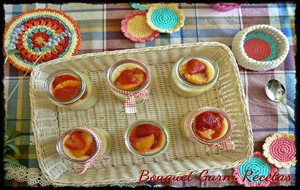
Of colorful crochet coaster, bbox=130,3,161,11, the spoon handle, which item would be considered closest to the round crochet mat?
colorful crochet coaster, bbox=130,3,161,11

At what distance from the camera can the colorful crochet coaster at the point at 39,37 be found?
1.13 metres

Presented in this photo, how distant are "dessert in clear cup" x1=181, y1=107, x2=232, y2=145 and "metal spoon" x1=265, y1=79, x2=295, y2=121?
27 cm

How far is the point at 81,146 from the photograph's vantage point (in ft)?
3.06

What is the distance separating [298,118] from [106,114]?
627mm

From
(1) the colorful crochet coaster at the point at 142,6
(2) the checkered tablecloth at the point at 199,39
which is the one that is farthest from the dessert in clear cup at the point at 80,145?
(1) the colorful crochet coaster at the point at 142,6

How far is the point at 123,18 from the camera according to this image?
1.18 m

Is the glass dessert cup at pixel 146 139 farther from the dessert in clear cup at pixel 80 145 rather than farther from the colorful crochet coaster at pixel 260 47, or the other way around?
the colorful crochet coaster at pixel 260 47

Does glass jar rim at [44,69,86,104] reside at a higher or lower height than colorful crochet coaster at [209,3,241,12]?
lower

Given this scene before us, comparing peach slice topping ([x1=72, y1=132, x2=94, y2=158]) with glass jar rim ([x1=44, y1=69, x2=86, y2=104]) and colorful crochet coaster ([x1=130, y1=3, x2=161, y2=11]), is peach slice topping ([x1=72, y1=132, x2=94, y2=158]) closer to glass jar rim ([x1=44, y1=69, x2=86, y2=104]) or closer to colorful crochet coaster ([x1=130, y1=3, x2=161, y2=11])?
glass jar rim ([x1=44, y1=69, x2=86, y2=104])

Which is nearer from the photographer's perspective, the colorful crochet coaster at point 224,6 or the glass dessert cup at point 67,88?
the glass dessert cup at point 67,88

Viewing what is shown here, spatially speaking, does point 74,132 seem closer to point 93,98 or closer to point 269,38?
point 93,98

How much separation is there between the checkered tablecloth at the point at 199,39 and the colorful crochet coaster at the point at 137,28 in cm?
2

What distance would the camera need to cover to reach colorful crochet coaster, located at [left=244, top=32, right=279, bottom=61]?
1.15 m

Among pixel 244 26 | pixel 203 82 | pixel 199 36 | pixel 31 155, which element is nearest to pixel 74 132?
Answer: pixel 31 155
